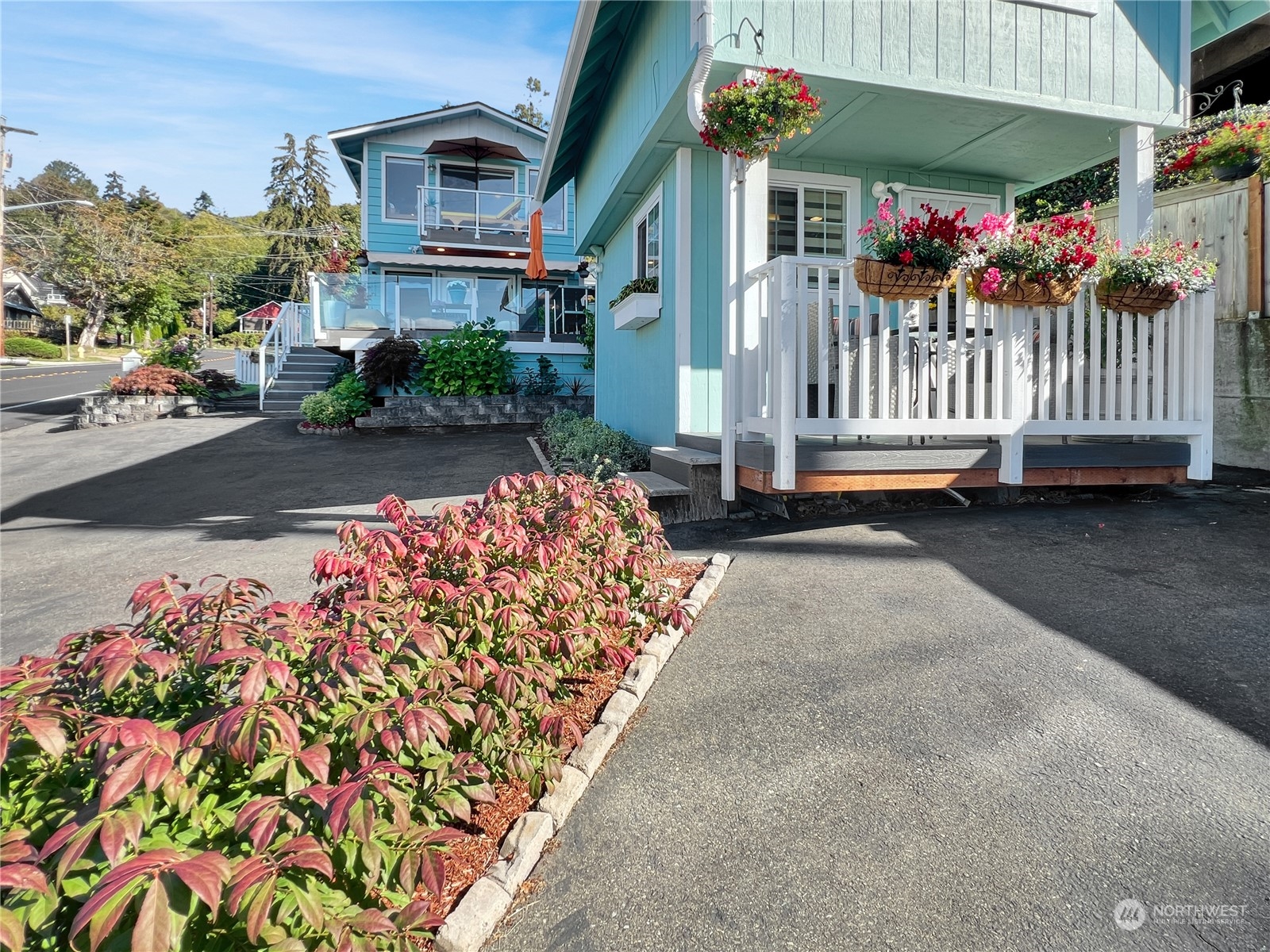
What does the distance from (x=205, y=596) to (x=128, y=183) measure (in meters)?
Answer: 67.4

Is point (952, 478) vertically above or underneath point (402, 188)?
underneath

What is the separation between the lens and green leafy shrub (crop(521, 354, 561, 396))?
13.8 m

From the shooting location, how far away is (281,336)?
672 inches

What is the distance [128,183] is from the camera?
5269 cm

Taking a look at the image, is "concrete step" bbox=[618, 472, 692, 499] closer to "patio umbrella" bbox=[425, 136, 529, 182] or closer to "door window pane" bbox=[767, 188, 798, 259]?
"door window pane" bbox=[767, 188, 798, 259]

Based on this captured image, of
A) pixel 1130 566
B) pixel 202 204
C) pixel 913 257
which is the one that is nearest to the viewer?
pixel 1130 566

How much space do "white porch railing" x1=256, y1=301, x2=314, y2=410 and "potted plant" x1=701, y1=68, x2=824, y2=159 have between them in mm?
13059

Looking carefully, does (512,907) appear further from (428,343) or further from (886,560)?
(428,343)

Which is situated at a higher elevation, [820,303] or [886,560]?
[820,303]

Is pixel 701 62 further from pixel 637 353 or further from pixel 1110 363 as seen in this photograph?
pixel 637 353

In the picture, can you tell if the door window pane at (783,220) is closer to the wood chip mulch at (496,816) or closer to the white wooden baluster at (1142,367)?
the white wooden baluster at (1142,367)

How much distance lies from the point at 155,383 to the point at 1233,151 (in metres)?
16.2

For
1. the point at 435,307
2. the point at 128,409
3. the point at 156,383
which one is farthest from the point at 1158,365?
the point at 156,383

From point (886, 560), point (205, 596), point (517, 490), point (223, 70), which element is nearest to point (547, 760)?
point (205, 596)
